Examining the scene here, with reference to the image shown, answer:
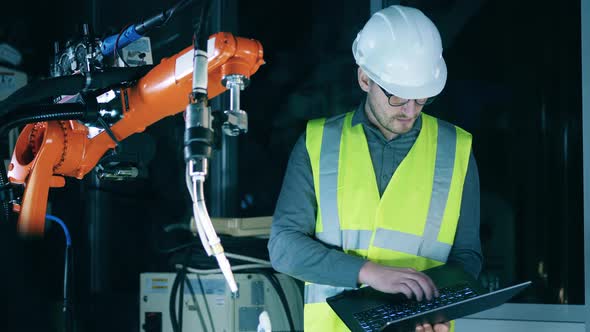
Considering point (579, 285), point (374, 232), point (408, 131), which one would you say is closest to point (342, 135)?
point (408, 131)

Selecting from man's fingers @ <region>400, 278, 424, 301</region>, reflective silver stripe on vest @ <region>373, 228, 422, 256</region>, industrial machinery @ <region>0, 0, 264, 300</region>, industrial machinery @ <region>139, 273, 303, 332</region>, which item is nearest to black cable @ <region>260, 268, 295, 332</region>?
industrial machinery @ <region>139, 273, 303, 332</region>

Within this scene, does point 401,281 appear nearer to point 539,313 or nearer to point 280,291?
point 280,291

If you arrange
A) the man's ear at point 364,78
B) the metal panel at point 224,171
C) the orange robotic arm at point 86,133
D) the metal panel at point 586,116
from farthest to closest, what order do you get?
the metal panel at point 224,171 < the metal panel at point 586,116 < the man's ear at point 364,78 < the orange robotic arm at point 86,133

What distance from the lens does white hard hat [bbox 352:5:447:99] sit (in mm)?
1787

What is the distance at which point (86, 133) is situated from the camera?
4.52 feet

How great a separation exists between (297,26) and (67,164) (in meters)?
1.96

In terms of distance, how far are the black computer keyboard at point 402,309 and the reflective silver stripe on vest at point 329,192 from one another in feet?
1.00

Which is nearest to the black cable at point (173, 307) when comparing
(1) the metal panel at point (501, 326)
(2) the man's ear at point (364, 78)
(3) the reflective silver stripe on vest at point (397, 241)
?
(3) the reflective silver stripe on vest at point (397, 241)

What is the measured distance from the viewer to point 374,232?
1.75 meters

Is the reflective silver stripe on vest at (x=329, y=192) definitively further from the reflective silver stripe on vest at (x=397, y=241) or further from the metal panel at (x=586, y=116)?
the metal panel at (x=586, y=116)

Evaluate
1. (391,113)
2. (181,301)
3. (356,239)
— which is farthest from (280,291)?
(391,113)

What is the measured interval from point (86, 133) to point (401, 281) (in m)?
0.81

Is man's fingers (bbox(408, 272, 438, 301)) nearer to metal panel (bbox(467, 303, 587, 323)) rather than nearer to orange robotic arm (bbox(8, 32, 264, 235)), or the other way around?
orange robotic arm (bbox(8, 32, 264, 235))

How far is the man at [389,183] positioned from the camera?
1771mm
